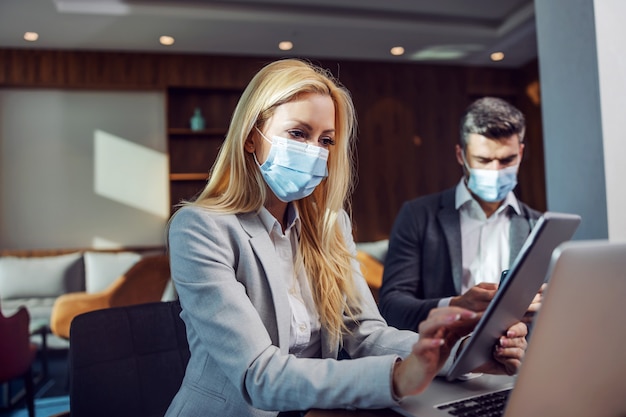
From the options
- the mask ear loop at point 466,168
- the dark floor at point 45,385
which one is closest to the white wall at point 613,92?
the mask ear loop at point 466,168

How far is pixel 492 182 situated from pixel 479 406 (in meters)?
1.24

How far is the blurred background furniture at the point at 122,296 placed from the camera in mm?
3758

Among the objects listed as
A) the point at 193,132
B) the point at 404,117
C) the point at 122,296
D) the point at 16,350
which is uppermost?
the point at 404,117

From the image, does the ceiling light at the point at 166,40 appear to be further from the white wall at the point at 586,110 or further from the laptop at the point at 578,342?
the laptop at the point at 578,342

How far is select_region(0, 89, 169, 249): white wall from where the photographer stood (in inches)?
219

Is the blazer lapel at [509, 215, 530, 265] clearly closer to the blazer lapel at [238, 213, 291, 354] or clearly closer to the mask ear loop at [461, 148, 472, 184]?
the mask ear loop at [461, 148, 472, 184]

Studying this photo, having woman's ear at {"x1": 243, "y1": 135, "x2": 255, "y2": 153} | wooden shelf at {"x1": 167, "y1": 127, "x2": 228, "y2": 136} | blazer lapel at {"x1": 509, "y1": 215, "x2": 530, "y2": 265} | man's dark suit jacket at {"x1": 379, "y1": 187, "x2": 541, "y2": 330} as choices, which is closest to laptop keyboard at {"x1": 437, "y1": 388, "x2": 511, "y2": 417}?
woman's ear at {"x1": 243, "y1": 135, "x2": 255, "y2": 153}

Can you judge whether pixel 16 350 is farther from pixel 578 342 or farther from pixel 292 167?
pixel 578 342

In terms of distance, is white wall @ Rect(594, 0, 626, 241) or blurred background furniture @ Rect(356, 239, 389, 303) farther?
blurred background furniture @ Rect(356, 239, 389, 303)

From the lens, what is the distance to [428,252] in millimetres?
1957

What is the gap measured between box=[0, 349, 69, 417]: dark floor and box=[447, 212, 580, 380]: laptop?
3370 mm

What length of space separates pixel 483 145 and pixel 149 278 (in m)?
2.67

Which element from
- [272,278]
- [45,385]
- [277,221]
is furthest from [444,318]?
[45,385]

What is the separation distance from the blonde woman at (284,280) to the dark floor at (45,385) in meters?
2.89
